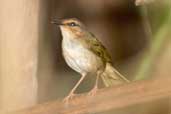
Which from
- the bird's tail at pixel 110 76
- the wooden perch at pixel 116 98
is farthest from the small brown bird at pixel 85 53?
the wooden perch at pixel 116 98

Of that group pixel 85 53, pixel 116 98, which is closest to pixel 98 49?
pixel 85 53

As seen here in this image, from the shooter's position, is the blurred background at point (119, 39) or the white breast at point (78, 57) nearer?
the blurred background at point (119, 39)

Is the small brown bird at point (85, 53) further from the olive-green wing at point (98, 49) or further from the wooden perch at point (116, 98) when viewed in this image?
Result: the wooden perch at point (116, 98)

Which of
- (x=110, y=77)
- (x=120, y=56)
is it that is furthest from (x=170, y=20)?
(x=110, y=77)

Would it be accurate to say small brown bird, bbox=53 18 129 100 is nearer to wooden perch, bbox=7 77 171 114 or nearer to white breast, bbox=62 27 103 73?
white breast, bbox=62 27 103 73

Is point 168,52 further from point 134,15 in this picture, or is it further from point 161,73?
point 134,15

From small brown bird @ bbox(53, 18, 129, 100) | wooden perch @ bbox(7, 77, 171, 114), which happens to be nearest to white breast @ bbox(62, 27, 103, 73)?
small brown bird @ bbox(53, 18, 129, 100)

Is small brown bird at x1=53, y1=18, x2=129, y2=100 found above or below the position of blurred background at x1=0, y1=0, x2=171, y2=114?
below
